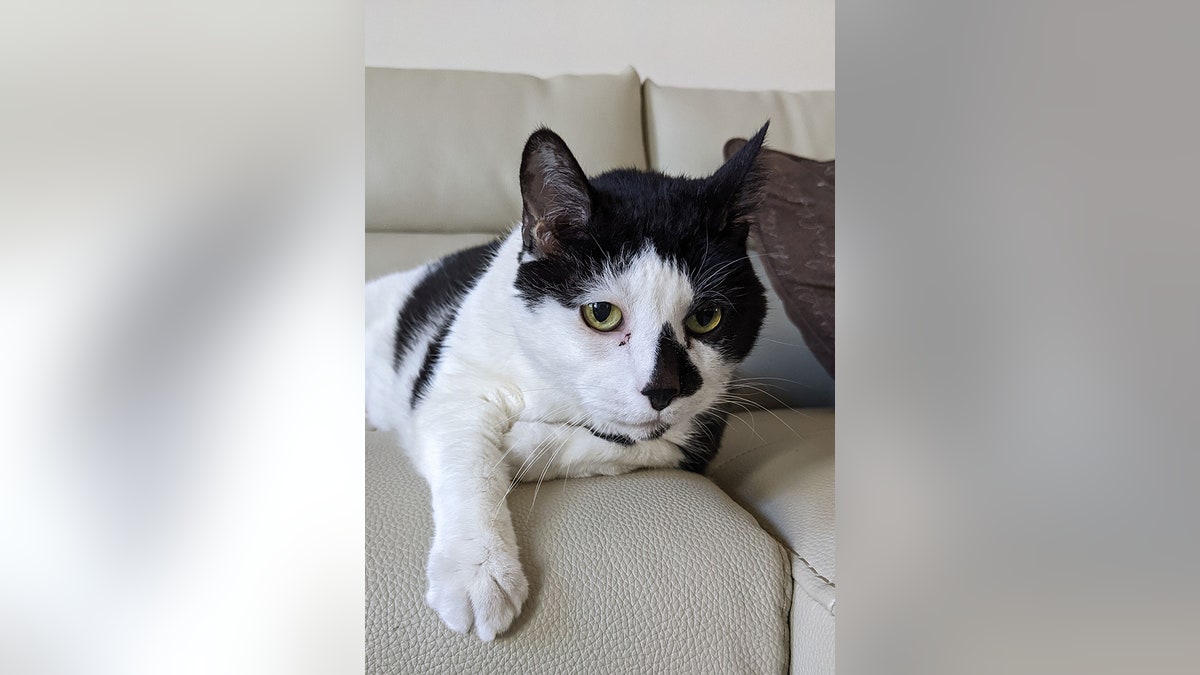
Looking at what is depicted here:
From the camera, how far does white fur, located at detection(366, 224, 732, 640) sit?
0.61 metres

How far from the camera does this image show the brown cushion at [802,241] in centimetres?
94

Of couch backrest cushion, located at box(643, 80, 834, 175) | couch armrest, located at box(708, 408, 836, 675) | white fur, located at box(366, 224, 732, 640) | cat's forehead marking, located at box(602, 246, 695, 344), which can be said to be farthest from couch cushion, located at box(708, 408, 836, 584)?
couch backrest cushion, located at box(643, 80, 834, 175)

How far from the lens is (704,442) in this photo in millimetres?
858

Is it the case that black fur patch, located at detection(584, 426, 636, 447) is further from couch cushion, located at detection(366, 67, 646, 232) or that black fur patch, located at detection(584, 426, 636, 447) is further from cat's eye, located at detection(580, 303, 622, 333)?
couch cushion, located at detection(366, 67, 646, 232)

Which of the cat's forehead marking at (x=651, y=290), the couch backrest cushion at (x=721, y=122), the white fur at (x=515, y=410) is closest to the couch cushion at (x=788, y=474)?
the white fur at (x=515, y=410)

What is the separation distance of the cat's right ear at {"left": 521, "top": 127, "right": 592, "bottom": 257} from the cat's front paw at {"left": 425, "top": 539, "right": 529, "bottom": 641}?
0.32 m

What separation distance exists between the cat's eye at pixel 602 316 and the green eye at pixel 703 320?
73mm

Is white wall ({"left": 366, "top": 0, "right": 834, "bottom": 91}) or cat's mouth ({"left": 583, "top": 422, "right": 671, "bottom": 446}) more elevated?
white wall ({"left": 366, "top": 0, "right": 834, "bottom": 91})

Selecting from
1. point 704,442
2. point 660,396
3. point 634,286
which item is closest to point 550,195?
point 634,286
